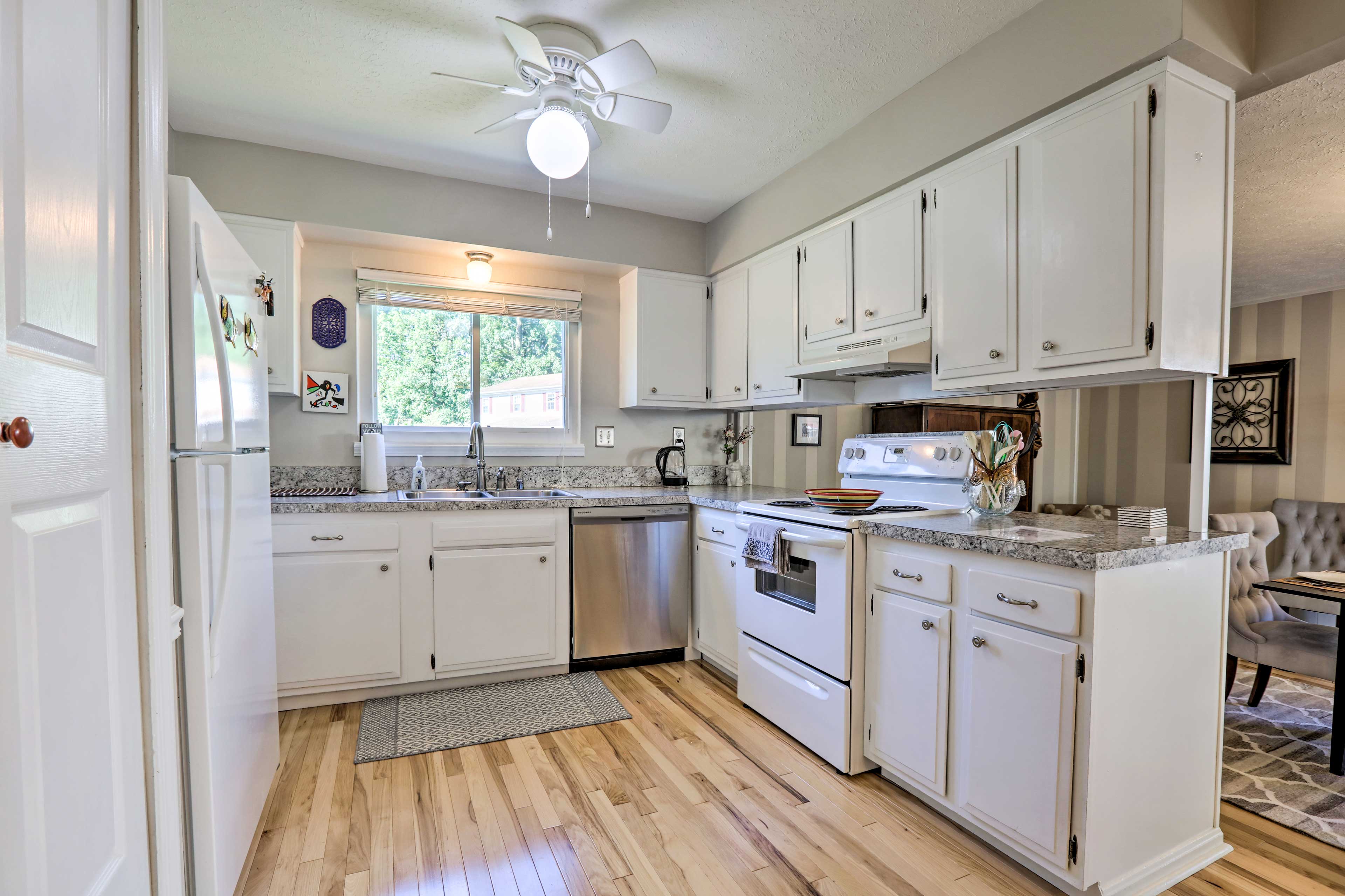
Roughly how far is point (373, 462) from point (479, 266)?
46.1 inches

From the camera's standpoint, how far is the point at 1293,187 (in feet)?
8.74

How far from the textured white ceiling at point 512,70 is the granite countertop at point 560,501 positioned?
149cm

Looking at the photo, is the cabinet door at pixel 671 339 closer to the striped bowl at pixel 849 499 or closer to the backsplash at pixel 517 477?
the backsplash at pixel 517 477


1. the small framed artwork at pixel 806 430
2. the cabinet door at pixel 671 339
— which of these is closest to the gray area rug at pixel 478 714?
the cabinet door at pixel 671 339

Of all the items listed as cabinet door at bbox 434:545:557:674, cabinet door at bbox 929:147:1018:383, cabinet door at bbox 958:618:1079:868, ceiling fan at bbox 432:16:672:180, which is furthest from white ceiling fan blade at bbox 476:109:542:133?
cabinet door at bbox 958:618:1079:868

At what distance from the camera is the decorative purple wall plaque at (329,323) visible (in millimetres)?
3199

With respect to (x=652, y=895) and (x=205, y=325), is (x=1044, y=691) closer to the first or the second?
(x=652, y=895)

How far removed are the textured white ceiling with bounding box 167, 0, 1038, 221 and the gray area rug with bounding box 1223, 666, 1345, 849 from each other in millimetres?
2567

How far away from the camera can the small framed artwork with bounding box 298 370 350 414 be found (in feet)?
10.4

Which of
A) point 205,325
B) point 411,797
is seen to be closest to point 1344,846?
point 411,797

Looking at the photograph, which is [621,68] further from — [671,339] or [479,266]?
[671,339]

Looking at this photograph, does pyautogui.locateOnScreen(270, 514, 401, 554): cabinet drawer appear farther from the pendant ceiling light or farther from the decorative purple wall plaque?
the pendant ceiling light

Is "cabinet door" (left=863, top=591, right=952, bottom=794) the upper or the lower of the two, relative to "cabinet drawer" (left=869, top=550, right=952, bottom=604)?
lower

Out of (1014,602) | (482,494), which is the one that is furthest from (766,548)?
(482,494)
